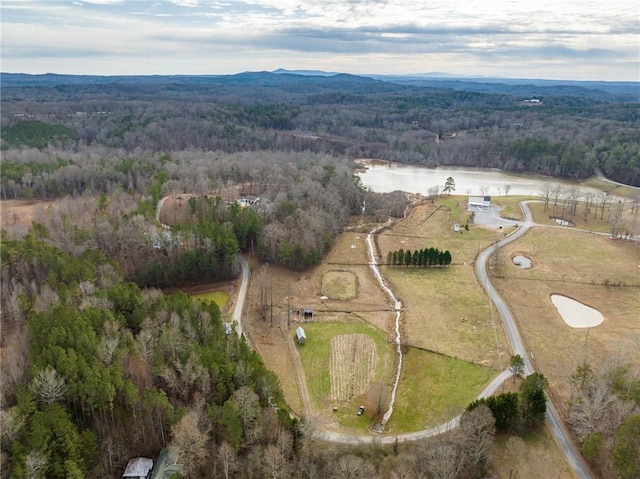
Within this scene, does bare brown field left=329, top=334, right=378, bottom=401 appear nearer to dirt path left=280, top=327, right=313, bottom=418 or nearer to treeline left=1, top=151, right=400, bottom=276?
dirt path left=280, top=327, right=313, bottom=418

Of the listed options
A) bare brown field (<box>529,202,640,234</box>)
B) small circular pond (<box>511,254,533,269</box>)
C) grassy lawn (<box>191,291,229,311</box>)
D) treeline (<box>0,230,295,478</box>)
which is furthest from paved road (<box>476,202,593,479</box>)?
grassy lawn (<box>191,291,229,311</box>)

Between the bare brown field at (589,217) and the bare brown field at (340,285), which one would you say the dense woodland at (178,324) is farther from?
the bare brown field at (589,217)

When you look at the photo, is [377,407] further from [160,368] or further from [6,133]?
[6,133]

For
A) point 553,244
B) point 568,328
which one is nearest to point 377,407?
point 568,328

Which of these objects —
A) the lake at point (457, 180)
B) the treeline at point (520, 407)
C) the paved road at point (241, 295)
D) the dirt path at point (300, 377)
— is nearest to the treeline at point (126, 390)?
the dirt path at point (300, 377)

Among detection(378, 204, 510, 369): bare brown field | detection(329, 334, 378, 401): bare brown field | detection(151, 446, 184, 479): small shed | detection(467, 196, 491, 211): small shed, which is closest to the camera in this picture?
detection(151, 446, 184, 479): small shed

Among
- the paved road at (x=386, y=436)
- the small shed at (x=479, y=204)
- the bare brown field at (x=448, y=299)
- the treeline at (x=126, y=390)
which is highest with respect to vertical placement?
the treeline at (x=126, y=390)
